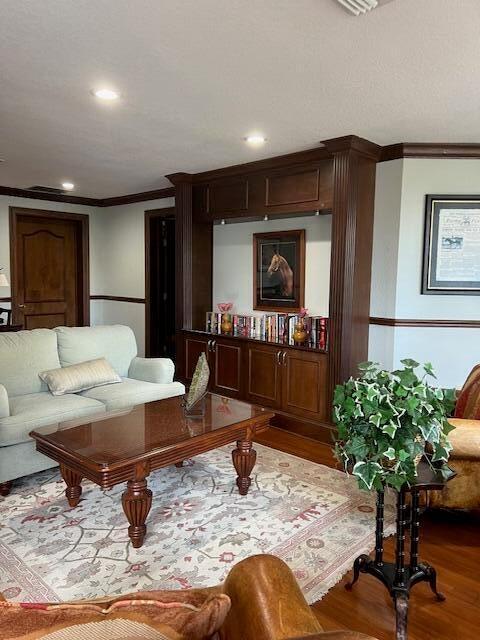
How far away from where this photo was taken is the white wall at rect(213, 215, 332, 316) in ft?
14.2

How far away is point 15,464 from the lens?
2.90 m

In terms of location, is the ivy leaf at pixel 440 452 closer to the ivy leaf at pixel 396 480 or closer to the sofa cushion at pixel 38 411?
the ivy leaf at pixel 396 480

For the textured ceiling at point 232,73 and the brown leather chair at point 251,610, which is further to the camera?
the textured ceiling at point 232,73

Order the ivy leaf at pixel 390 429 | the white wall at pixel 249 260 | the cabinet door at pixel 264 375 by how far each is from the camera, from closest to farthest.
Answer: the ivy leaf at pixel 390 429, the cabinet door at pixel 264 375, the white wall at pixel 249 260

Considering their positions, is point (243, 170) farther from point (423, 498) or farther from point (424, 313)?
point (423, 498)

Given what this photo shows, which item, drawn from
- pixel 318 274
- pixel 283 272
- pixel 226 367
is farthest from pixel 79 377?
pixel 318 274

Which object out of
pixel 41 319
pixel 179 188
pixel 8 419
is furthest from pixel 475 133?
pixel 41 319

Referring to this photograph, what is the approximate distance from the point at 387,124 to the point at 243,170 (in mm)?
1542

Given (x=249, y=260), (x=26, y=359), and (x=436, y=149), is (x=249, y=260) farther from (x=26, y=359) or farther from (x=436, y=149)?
(x=26, y=359)

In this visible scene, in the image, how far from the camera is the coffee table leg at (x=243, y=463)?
292 centimetres

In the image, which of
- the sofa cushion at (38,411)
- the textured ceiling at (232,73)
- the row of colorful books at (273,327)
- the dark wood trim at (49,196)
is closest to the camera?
the textured ceiling at (232,73)

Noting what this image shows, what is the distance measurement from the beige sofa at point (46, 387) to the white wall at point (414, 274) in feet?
6.06

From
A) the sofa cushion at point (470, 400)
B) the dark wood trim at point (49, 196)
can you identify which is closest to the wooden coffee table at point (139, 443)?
the sofa cushion at point (470, 400)

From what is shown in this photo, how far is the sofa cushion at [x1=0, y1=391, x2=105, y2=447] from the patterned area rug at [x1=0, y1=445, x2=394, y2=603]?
396 mm
